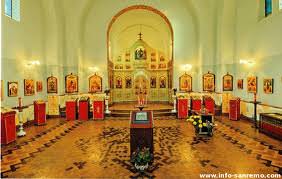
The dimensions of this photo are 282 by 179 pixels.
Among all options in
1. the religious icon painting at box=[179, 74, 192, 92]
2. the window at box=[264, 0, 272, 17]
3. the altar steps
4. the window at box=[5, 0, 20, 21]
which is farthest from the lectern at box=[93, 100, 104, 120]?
the window at box=[264, 0, 272, 17]

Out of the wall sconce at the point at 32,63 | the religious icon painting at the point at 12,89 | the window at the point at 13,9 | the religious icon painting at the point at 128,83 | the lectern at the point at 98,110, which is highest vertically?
the window at the point at 13,9

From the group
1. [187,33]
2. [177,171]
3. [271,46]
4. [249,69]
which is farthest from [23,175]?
[187,33]

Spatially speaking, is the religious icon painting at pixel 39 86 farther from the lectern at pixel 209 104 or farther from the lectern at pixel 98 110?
the lectern at pixel 209 104

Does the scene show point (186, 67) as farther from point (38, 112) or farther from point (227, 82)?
point (38, 112)

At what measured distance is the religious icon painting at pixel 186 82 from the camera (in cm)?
1716

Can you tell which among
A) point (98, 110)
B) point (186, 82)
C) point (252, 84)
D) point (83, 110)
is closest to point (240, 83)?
point (252, 84)

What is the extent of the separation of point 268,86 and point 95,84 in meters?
11.1

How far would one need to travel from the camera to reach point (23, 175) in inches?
223

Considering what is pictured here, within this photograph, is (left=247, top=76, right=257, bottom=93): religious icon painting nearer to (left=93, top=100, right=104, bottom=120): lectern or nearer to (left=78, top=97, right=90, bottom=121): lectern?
(left=93, top=100, right=104, bottom=120): lectern

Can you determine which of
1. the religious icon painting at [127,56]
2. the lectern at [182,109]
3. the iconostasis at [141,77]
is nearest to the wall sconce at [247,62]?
the lectern at [182,109]

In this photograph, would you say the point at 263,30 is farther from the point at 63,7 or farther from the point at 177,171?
the point at 63,7

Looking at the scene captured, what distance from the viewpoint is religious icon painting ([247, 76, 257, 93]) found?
12211 millimetres

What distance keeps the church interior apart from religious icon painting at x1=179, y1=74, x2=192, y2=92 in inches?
2.9

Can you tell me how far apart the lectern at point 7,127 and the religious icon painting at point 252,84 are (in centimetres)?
1128
